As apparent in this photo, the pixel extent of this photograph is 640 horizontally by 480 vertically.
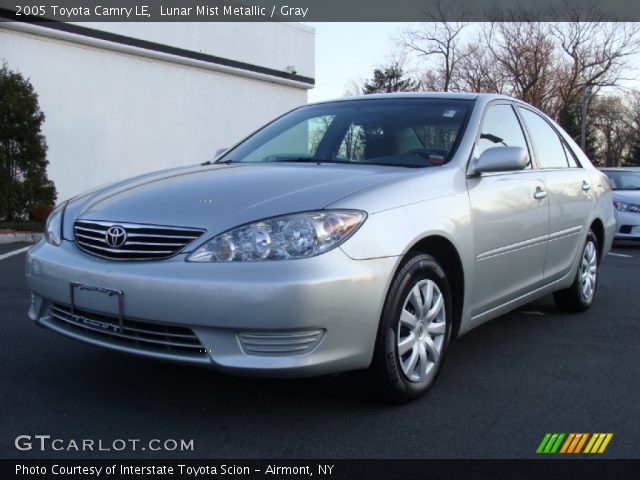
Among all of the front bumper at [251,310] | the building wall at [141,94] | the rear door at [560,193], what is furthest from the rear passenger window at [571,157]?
the building wall at [141,94]

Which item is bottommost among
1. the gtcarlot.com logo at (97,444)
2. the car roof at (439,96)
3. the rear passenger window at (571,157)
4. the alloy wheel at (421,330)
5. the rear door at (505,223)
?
the gtcarlot.com logo at (97,444)

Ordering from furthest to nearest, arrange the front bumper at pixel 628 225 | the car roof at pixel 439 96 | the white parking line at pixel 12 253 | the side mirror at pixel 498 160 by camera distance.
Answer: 1. the front bumper at pixel 628 225
2. the white parking line at pixel 12 253
3. the car roof at pixel 439 96
4. the side mirror at pixel 498 160

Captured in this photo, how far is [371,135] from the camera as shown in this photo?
4.07m

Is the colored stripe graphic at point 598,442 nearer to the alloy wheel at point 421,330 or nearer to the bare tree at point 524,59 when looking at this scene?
the alloy wheel at point 421,330

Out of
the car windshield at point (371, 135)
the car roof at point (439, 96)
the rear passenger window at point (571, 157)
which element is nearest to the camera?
the car windshield at point (371, 135)

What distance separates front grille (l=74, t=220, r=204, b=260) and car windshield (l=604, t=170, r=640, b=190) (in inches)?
419

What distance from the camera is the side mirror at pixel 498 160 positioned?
3688mm

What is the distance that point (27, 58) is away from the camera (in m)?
13.8

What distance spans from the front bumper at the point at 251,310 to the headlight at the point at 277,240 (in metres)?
0.05

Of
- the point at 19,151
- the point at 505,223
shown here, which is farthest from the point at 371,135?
the point at 19,151

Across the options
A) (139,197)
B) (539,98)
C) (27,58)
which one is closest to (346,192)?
(139,197)

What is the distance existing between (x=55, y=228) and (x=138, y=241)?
0.72 meters

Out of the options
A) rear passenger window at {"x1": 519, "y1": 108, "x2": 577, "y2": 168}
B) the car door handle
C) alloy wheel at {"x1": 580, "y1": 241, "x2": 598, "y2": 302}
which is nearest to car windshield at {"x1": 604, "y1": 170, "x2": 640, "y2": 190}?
alloy wheel at {"x1": 580, "y1": 241, "x2": 598, "y2": 302}

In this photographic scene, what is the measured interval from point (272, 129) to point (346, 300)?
2.19 m
